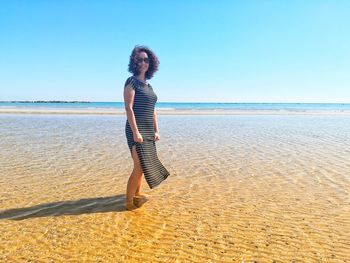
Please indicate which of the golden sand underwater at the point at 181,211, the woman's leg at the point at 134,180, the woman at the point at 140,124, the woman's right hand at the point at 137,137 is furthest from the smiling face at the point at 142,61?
the golden sand underwater at the point at 181,211

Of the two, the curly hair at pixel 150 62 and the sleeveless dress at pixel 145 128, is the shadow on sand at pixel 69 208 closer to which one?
the sleeveless dress at pixel 145 128

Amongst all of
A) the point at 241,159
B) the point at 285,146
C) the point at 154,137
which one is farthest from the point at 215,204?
the point at 285,146

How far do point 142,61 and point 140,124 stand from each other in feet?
3.05

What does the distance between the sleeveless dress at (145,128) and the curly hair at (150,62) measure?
14cm

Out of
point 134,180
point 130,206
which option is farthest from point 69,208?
point 134,180

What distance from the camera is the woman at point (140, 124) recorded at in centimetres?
494

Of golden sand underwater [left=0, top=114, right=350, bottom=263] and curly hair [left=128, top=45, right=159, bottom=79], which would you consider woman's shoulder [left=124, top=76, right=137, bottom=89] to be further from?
golden sand underwater [left=0, top=114, right=350, bottom=263]

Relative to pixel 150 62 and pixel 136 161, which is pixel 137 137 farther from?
pixel 150 62

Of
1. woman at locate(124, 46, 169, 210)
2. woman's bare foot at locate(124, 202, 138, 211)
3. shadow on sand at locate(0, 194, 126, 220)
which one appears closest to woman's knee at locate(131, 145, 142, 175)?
woman at locate(124, 46, 169, 210)

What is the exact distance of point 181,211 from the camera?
4.91 meters

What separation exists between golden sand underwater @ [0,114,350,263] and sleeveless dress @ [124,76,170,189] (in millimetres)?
522

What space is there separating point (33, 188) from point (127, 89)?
2580 mm

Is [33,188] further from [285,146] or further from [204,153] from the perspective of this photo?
[285,146]

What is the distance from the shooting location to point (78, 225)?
170 inches
